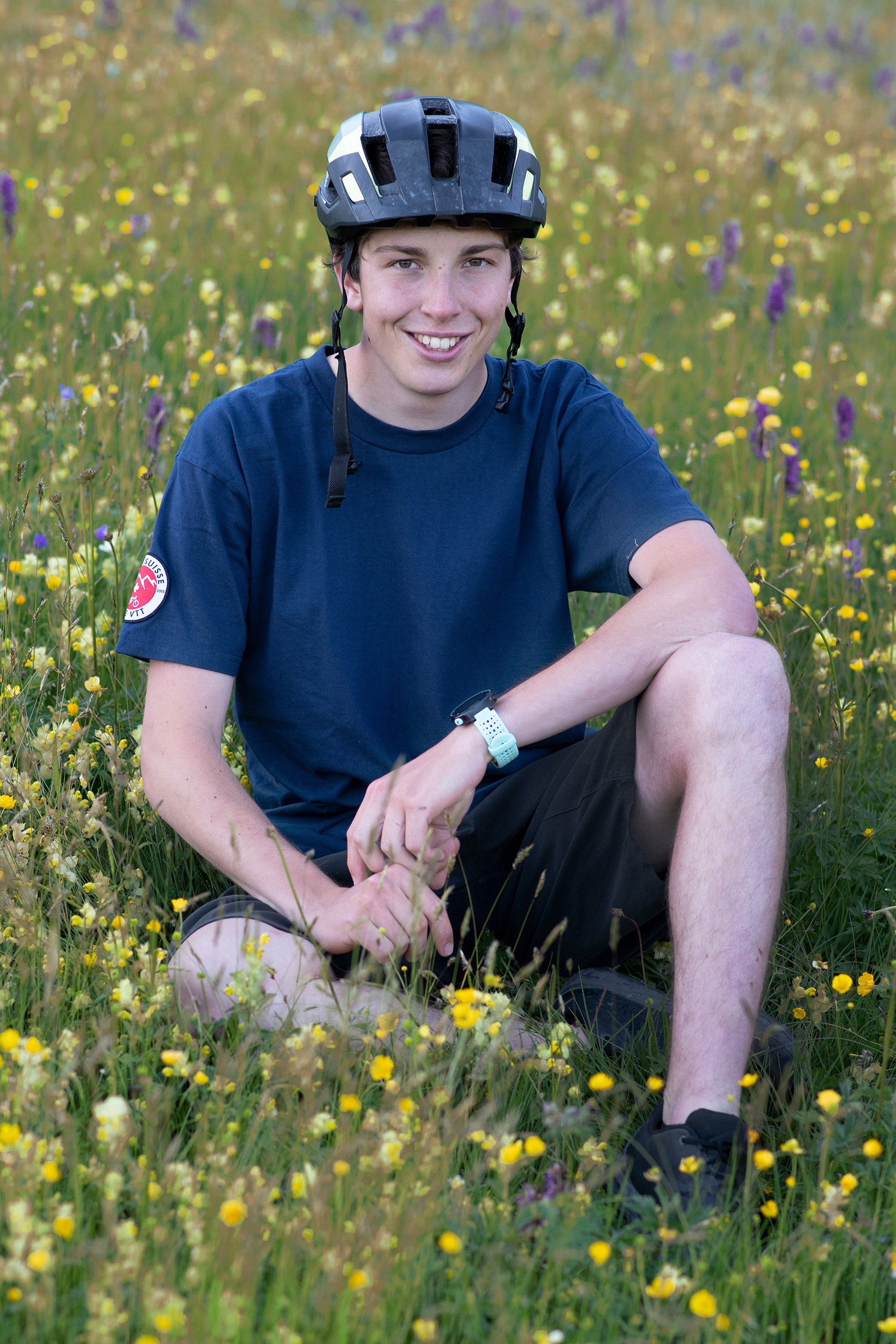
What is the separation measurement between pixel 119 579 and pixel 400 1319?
2.70 meters

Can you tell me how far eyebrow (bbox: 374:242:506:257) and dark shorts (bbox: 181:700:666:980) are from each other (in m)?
1.25

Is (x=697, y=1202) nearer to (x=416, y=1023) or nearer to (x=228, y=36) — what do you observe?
(x=416, y=1023)

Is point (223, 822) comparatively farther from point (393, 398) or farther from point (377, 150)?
point (377, 150)

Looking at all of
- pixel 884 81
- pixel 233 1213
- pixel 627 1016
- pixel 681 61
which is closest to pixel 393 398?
pixel 627 1016

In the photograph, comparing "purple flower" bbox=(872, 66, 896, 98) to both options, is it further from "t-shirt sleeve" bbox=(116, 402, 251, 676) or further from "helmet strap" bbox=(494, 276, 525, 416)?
"t-shirt sleeve" bbox=(116, 402, 251, 676)

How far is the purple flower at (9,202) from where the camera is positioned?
5.96m

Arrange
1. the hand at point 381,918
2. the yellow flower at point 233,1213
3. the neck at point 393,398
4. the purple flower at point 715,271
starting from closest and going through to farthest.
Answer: the yellow flower at point 233,1213, the hand at point 381,918, the neck at point 393,398, the purple flower at point 715,271

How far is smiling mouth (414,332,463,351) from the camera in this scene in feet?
10.4

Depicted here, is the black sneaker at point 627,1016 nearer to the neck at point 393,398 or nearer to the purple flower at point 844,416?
the neck at point 393,398

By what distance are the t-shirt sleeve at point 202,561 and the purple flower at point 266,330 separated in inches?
107

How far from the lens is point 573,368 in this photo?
11.3ft

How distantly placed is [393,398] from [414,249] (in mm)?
388

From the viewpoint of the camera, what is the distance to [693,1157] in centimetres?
224

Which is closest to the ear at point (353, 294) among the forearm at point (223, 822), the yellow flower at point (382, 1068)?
the forearm at point (223, 822)
